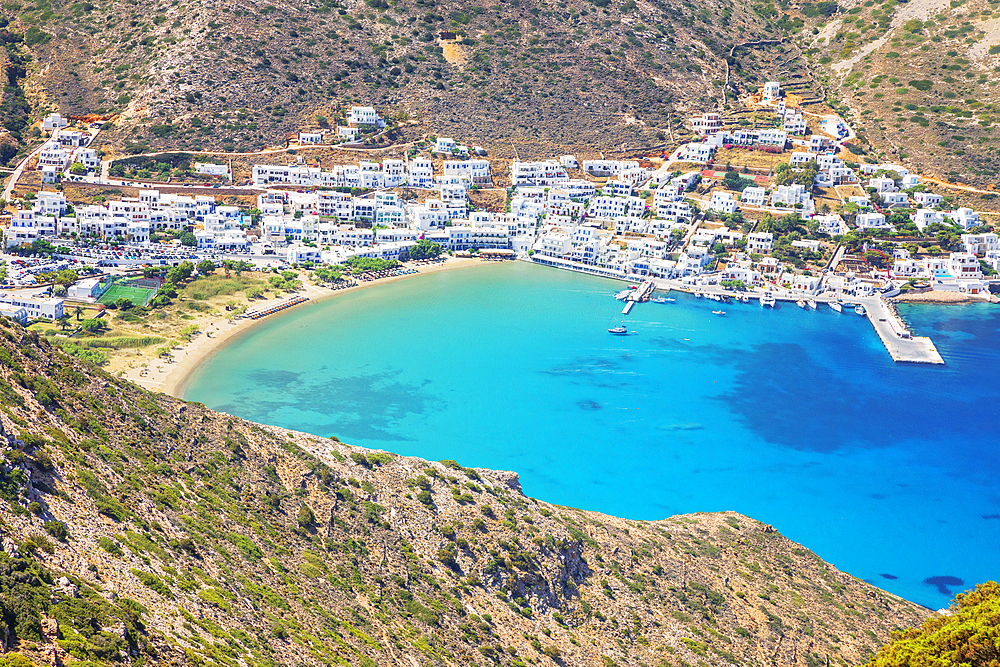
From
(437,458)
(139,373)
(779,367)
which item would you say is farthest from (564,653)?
(779,367)

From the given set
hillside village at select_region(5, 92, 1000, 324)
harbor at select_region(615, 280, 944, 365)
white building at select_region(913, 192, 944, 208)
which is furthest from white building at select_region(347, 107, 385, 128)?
white building at select_region(913, 192, 944, 208)

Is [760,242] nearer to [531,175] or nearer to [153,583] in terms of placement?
[531,175]

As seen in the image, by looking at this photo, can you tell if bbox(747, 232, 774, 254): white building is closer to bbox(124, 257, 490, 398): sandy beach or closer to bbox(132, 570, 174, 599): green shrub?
bbox(124, 257, 490, 398): sandy beach

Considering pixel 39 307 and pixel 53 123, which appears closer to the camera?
pixel 39 307

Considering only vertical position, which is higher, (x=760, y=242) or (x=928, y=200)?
(x=928, y=200)

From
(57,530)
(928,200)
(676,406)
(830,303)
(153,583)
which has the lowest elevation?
(676,406)

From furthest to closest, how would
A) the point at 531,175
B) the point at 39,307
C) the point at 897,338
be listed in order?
the point at 531,175 → the point at 897,338 → the point at 39,307

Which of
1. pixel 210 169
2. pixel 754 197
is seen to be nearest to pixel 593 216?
pixel 754 197
